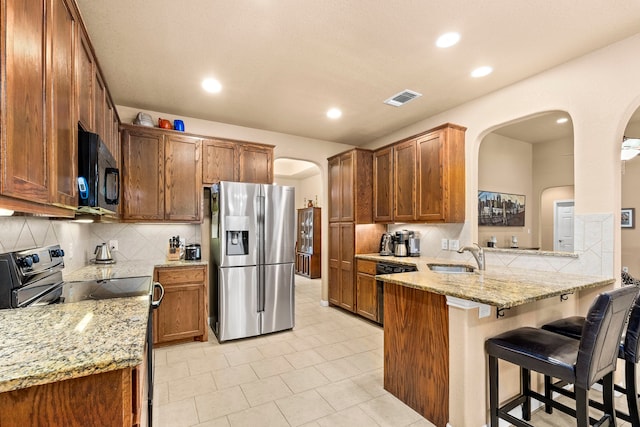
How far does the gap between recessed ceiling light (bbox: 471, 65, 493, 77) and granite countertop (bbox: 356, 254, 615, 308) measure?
1.81 meters

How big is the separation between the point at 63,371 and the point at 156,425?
62.7 inches

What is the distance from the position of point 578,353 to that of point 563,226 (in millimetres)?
5325

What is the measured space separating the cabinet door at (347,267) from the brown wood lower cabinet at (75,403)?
3724 mm

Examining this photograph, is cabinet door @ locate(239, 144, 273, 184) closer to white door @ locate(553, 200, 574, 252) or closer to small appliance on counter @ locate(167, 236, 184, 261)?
small appliance on counter @ locate(167, 236, 184, 261)

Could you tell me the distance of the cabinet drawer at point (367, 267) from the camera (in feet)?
13.5

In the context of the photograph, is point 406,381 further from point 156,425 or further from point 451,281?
point 156,425

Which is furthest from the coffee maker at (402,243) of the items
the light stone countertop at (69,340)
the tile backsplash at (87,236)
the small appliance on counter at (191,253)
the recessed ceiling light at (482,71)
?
the light stone countertop at (69,340)

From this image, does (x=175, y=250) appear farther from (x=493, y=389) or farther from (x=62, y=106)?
(x=493, y=389)

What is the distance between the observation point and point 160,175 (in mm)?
3557

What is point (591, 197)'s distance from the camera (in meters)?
2.49

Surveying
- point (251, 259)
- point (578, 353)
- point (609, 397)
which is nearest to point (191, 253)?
point (251, 259)

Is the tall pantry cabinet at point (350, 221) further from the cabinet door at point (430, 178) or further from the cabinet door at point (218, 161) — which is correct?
the cabinet door at point (218, 161)

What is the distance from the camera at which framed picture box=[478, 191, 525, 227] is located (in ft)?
15.7

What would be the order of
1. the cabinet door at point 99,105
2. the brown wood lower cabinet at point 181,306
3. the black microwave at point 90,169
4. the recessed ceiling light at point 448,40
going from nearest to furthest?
the black microwave at point 90,169, the cabinet door at point 99,105, the recessed ceiling light at point 448,40, the brown wood lower cabinet at point 181,306
